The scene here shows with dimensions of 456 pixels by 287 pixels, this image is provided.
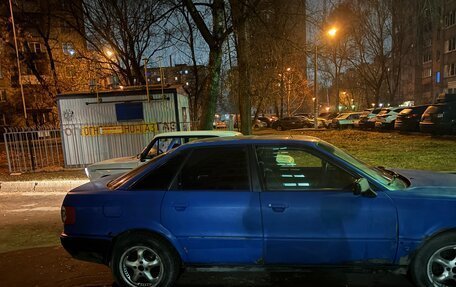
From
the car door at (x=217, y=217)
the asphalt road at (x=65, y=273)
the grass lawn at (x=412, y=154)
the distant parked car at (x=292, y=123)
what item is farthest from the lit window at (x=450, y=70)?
the car door at (x=217, y=217)

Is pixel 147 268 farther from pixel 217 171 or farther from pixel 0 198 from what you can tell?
pixel 0 198

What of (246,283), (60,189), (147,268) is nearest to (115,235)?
(147,268)

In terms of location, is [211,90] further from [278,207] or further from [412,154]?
[278,207]

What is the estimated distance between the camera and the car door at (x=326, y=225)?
323 cm

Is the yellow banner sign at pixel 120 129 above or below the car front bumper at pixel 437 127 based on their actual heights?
above

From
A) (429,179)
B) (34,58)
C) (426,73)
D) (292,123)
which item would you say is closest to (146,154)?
(429,179)

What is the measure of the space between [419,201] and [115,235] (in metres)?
2.94

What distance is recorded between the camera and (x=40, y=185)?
9.34 meters

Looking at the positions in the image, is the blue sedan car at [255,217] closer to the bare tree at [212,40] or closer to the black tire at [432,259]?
the black tire at [432,259]

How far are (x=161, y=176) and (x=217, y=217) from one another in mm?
718

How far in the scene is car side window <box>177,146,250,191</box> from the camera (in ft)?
11.4

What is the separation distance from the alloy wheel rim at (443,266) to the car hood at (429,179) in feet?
2.05

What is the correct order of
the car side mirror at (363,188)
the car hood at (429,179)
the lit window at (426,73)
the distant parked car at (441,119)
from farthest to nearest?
the lit window at (426,73) → the distant parked car at (441,119) → the car hood at (429,179) → the car side mirror at (363,188)

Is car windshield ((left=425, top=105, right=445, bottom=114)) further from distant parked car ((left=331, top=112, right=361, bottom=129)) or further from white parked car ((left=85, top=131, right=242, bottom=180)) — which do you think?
distant parked car ((left=331, top=112, right=361, bottom=129))
